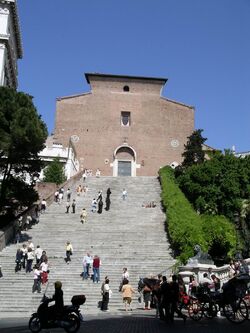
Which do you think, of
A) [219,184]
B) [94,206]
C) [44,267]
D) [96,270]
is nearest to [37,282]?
[44,267]

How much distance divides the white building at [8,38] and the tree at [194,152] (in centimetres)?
1573

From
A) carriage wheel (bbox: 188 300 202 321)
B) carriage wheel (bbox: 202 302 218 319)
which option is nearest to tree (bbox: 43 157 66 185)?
carriage wheel (bbox: 188 300 202 321)

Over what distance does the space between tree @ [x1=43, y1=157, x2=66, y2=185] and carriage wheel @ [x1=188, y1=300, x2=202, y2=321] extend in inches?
918

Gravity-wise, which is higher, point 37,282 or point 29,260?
point 29,260

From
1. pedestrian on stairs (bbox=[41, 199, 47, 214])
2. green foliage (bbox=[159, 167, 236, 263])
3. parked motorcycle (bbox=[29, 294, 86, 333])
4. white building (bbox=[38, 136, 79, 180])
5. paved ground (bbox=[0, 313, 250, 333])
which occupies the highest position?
white building (bbox=[38, 136, 79, 180])

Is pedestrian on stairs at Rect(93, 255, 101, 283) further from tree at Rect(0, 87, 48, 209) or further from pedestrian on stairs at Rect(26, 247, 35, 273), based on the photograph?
tree at Rect(0, 87, 48, 209)

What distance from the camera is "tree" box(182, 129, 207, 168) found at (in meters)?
41.2

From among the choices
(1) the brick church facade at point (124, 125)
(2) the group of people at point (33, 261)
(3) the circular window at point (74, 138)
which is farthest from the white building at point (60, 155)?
(2) the group of people at point (33, 261)

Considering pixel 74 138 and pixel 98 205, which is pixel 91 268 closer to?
pixel 98 205

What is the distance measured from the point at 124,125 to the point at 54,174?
50.7 ft

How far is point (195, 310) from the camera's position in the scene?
1261 centimetres

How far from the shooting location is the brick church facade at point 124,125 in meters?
48.2

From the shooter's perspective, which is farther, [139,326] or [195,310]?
[195,310]

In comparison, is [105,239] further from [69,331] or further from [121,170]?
[121,170]
